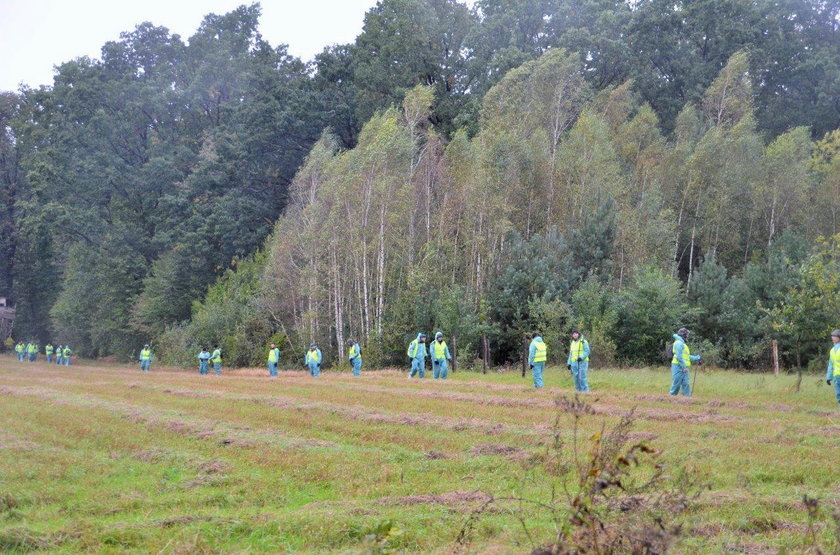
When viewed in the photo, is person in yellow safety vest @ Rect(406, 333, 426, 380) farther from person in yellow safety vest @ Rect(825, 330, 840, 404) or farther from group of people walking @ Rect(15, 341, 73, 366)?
group of people walking @ Rect(15, 341, 73, 366)

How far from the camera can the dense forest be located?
1542 inches

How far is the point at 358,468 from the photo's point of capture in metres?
11.2

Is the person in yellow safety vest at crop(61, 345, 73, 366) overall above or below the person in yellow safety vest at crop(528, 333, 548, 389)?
below

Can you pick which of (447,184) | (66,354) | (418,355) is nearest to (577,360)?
(418,355)

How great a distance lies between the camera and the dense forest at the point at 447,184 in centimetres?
3916

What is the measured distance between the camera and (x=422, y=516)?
8.19 metres

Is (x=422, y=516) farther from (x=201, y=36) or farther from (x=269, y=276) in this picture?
(x=201, y=36)

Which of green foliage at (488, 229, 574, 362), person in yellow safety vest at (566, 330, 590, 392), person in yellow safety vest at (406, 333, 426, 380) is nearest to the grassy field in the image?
person in yellow safety vest at (566, 330, 590, 392)

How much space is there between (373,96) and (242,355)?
21851 mm

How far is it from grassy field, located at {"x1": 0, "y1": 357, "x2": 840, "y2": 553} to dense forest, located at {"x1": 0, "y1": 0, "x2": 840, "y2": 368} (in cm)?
1068

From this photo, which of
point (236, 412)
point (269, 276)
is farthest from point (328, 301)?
point (236, 412)

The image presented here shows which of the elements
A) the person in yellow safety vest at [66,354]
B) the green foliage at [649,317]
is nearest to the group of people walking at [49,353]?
the person in yellow safety vest at [66,354]

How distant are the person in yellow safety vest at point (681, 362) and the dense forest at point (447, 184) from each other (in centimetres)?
492

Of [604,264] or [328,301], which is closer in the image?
[604,264]
